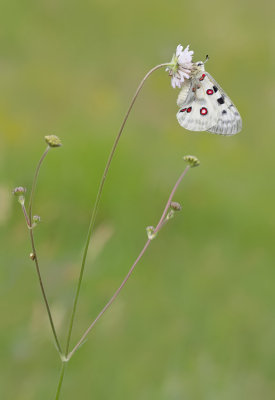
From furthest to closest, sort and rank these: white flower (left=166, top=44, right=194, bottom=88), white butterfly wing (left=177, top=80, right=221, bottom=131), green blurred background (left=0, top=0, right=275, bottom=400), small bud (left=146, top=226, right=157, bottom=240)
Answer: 1. green blurred background (left=0, top=0, right=275, bottom=400)
2. white butterfly wing (left=177, top=80, right=221, bottom=131)
3. white flower (left=166, top=44, right=194, bottom=88)
4. small bud (left=146, top=226, right=157, bottom=240)

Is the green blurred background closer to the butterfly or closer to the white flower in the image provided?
the butterfly

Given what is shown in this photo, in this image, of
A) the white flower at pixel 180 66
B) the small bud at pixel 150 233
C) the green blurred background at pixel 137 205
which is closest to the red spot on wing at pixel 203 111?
the white flower at pixel 180 66

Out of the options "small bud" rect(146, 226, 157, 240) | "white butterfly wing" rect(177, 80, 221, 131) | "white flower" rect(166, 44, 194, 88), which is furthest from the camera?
"white butterfly wing" rect(177, 80, 221, 131)

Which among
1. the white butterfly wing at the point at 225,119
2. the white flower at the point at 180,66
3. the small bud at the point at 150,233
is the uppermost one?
the white flower at the point at 180,66

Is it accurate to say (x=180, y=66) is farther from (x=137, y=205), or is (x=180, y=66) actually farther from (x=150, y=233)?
(x=137, y=205)

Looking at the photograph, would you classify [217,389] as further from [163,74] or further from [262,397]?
[163,74]

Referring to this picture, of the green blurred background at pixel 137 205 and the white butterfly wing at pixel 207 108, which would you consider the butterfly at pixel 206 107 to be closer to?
the white butterfly wing at pixel 207 108

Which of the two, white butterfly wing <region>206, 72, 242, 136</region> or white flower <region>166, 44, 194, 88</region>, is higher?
white flower <region>166, 44, 194, 88</region>

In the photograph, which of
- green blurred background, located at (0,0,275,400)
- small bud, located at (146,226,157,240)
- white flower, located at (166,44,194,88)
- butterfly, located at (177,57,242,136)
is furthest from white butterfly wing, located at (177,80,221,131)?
green blurred background, located at (0,0,275,400)
